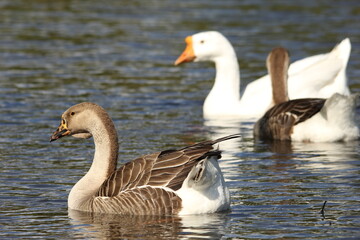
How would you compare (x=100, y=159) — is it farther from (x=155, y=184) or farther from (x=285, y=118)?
(x=285, y=118)

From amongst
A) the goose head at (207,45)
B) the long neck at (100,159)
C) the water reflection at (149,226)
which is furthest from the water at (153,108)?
the goose head at (207,45)

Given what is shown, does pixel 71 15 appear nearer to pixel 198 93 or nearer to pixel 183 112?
pixel 198 93

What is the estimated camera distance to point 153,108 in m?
16.7

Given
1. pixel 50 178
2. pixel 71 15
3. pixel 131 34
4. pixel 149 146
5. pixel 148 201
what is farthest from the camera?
pixel 71 15

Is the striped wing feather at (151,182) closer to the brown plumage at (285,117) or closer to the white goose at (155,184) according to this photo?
the white goose at (155,184)

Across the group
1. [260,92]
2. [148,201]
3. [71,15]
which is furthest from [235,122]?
[71,15]

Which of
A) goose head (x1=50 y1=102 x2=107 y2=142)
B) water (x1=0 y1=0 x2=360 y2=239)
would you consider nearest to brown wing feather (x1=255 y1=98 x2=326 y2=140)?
water (x1=0 y1=0 x2=360 y2=239)

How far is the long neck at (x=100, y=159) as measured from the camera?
9961 mm

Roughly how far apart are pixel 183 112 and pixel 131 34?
27.1 feet

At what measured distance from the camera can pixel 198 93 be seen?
60.5 ft

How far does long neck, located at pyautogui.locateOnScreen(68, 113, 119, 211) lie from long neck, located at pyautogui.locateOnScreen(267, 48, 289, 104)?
20.5ft

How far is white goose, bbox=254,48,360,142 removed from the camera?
1359 cm

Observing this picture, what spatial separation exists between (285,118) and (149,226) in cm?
576

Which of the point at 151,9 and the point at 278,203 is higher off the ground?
the point at 151,9
